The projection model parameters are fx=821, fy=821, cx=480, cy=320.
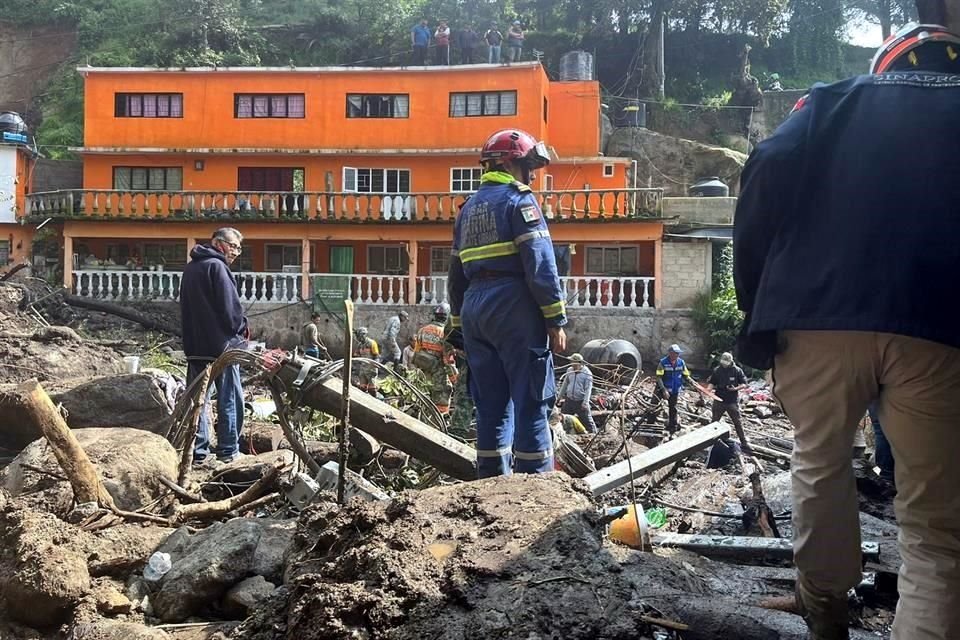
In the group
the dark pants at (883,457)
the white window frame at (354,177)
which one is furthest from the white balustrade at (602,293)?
the dark pants at (883,457)

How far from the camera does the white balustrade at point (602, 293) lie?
22344mm

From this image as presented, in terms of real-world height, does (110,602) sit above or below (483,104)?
below

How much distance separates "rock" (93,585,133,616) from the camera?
3078 millimetres

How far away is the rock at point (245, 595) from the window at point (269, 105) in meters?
27.4

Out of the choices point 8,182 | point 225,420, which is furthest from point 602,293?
point 8,182

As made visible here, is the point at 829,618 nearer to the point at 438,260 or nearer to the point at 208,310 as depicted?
the point at 208,310

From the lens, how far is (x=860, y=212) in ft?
6.91

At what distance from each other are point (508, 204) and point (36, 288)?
24.5m

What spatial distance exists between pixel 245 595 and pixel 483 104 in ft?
87.6

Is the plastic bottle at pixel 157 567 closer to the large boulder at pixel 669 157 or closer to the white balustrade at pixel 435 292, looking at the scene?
the white balustrade at pixel 435 292

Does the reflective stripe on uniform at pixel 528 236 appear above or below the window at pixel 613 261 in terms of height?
below

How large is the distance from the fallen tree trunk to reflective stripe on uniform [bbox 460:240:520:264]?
19.7 m

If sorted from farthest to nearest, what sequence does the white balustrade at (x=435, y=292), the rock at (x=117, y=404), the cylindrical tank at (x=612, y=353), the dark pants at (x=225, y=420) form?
the white balustrade at (x=435, y=292), the cylindrical tank at (x=612, y=353), the rock at (x=117, y=404), the dark pants at (x=225, y=420)

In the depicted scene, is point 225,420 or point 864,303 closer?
point 864,303
